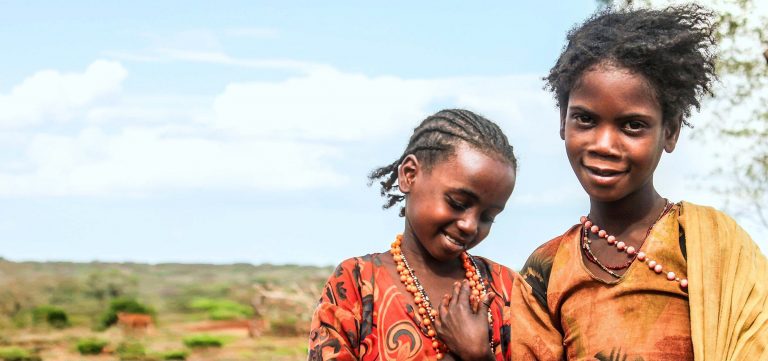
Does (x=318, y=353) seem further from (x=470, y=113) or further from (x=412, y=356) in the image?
(x=470, y=113)

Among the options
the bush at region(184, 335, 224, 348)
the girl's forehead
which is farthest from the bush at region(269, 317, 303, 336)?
the girl's forehead

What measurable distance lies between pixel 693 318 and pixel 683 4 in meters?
1.38

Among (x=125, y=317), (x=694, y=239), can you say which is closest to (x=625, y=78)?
(x=694, y=239)

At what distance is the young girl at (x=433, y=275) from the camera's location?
4.14m

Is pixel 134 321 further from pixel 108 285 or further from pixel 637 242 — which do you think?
pixel 637 242

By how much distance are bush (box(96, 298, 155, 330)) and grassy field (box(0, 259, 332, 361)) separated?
34 mm

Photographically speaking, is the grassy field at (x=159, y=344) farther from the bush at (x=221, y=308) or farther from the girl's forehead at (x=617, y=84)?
the girl's forehead at (x=617, y=84)

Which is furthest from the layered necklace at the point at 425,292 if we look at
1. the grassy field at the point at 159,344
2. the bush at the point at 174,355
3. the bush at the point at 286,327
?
the bush at the point at 286,327

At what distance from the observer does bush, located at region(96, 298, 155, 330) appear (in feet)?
56.0

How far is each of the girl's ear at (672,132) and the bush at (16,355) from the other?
1425 centimetres

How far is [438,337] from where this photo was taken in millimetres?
4195

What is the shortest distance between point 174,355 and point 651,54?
13587 mm

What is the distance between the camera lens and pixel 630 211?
3791 millimetres

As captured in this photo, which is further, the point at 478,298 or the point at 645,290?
the point at 478,298
